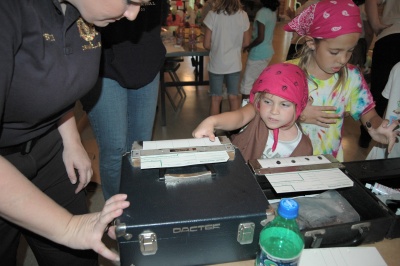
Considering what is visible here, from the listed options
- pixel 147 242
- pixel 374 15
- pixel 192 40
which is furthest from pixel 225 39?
pixel 147 242

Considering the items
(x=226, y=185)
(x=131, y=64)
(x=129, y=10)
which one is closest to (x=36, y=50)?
(x=129, y=10)

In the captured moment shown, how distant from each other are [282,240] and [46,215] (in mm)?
559

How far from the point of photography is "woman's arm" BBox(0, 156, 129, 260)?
60 cm

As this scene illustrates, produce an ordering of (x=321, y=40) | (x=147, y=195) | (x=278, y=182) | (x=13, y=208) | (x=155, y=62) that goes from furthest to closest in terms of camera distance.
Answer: (x=155, y=62) → (x=321, y=40) → (x=278, y=182) → (x=147, y=195) → (x=13, y=208)

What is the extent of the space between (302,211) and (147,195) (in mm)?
484

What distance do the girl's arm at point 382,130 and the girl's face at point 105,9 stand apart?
1.13m

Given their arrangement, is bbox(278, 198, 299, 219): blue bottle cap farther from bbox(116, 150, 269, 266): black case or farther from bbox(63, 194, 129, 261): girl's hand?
bbox(63, 194, 129, 261): girl's hand

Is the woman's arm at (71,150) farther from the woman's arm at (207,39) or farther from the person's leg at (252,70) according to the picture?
the person's leg at (252,70)

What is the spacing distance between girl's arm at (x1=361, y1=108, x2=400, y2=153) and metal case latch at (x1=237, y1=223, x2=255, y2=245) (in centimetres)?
86

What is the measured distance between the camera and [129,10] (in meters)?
0.72

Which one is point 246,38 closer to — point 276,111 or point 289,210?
point 276,111

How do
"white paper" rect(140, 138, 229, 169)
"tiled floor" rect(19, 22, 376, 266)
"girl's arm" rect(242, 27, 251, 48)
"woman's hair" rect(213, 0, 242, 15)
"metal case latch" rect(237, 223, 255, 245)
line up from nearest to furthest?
1. "metal case latch" rect(237, 223, 255, 245)
2. "white paper" rect(140, 138, 229, 169)
3. "tiled floor" rect(19, 22, 376, 266)
4. "woman's hair" rect(213, 0, 242, 15)
5. "girl's arm" rect(242, 27, 251, 48)

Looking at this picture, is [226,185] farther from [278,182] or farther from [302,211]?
[302,211]

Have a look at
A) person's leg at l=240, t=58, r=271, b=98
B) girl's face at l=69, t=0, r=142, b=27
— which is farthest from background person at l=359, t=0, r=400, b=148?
girl's face at l=69, t=0, r=142, b=27
